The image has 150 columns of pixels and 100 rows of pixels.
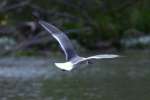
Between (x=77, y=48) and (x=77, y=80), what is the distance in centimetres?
798

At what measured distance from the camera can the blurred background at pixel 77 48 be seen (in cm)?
1650

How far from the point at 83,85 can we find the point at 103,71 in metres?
2.91

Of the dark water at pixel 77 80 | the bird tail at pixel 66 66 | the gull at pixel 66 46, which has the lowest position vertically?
the dark water at pixel 77 80

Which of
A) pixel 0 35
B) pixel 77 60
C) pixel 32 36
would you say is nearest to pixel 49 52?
pixel 32 36

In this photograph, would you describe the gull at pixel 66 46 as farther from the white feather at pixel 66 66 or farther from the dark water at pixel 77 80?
the dark water at pixel 77 80

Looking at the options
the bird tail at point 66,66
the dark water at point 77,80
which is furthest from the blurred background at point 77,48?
the bird tail at point 66,66

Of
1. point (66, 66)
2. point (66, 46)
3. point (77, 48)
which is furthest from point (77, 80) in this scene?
point (77, 48)

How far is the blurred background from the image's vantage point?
1650 cm

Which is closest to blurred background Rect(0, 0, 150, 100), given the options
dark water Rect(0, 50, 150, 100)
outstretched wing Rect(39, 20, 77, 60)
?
dark water Rect(0, 50, 150, 100)

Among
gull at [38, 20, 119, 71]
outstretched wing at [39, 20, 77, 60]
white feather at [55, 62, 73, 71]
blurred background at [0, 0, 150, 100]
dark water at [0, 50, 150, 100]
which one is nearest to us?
white feather at [55, 62, 73, 71]

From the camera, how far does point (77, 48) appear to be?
87.1 feet

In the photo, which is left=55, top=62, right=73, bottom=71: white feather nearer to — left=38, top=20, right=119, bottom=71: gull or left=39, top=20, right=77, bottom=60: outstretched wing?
left=38, top=20, right=119, bottom=71: gull

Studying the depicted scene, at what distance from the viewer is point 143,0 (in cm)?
3128

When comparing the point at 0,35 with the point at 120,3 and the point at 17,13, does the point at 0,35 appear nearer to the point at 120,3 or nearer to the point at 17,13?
the point at 17,13
